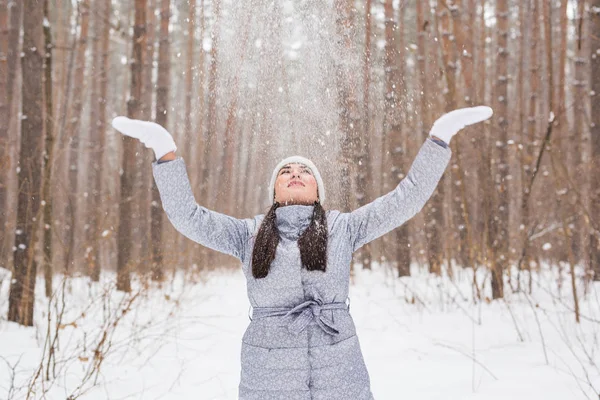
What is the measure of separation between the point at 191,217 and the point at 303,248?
16.6 inches

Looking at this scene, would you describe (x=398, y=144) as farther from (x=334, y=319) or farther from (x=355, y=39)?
(x=334, y=319)

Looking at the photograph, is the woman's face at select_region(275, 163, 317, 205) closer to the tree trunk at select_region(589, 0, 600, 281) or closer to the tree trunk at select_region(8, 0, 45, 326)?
the tree trunk at select_region(8, 0, 45, 326)

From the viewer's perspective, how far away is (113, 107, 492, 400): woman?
1828 mm

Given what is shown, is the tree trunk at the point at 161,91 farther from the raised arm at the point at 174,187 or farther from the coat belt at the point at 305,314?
the coat belt at the point at 305,314

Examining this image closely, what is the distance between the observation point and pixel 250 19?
423 centimetres

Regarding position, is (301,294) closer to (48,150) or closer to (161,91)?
(48,150)

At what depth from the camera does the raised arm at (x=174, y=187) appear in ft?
5.88

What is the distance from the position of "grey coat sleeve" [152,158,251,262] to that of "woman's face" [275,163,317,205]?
18 centimetres

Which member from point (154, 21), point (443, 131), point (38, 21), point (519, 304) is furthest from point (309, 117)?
point (154, 21)

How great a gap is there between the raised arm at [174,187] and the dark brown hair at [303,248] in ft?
0.61

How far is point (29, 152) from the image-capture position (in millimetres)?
5281

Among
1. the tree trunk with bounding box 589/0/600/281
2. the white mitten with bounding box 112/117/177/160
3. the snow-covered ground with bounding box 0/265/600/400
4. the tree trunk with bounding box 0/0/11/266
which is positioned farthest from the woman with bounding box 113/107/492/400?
→ the tree trunk with bounding box 589/0/600/281

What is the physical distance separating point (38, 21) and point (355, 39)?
334 cm

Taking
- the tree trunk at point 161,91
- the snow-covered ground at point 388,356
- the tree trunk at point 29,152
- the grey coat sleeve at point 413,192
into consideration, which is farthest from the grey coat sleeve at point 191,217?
the tree trunk at point 161,91
